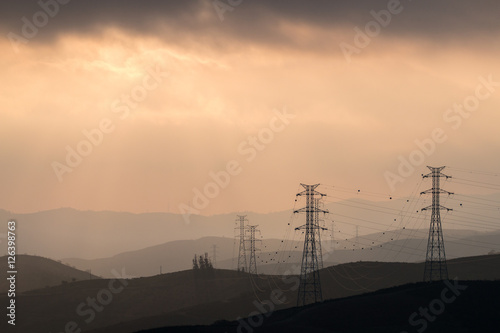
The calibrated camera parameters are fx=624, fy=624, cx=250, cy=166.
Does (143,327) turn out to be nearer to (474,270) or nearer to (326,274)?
(326,274)

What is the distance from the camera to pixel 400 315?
84750 mm

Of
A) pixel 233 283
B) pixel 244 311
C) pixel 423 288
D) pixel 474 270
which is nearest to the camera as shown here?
pixel 423 288

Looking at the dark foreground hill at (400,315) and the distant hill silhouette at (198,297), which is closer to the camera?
the dark foreground hill at (400,315)

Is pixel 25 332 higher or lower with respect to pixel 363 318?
lower

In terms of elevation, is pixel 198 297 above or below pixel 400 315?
below

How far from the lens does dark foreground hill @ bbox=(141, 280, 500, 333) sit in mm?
80625

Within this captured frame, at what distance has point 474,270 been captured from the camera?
156 metres

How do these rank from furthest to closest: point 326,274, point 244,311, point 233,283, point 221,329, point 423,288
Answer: point 233,283, point 326,274, point 244,311, point 423,288, point 221,329

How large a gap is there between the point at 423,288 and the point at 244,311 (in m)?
54.7

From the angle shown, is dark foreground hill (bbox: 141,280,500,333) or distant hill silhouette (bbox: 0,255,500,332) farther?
distant hill silhouette (bbox: 0,255,500,332)

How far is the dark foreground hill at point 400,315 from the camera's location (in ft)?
265

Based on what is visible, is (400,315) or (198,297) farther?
(198,297)

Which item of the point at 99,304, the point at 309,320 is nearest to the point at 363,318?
the point at 309,320

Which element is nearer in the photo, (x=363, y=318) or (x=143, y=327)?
(x=363, y=318)
